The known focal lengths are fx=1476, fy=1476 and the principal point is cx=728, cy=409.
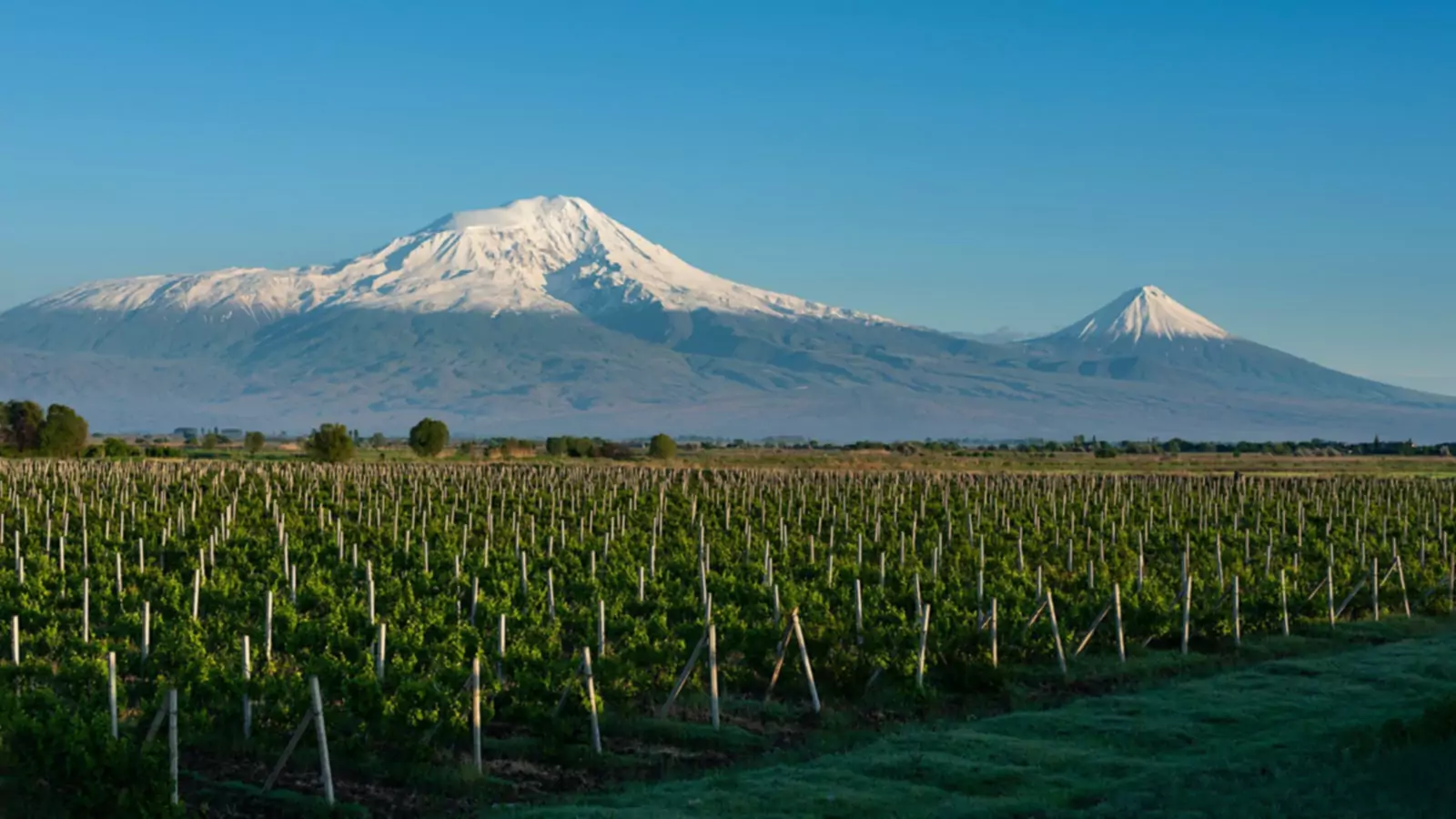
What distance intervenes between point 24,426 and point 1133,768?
85903mm

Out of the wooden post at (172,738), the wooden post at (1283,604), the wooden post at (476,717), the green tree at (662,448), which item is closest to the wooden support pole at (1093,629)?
the wooden post at (1283,604)

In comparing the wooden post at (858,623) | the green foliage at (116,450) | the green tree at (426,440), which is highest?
the green tree at (426,440)

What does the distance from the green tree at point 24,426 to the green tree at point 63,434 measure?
105cm

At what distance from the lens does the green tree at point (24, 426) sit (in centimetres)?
8650

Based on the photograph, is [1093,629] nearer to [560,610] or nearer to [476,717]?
[560,610]

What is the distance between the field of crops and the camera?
15.4 metres

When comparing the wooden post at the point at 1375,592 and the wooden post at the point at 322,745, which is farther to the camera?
the wooden post at the point at 1375,592

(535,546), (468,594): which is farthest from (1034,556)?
(468,594)

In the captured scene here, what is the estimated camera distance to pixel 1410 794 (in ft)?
43.1

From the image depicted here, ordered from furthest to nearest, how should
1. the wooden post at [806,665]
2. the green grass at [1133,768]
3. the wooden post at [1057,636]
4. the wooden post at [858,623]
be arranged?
the wooden post at [858,623] < the wooden post at [1057,636] < the wooden post at [806,665] < the green grass at [1133,768]

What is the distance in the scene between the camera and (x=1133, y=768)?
15086mm

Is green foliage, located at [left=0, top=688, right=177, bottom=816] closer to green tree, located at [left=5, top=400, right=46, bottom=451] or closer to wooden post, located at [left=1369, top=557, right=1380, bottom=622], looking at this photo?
wooden post, located at [left=1369, top=557, right=1380, bottom=622]

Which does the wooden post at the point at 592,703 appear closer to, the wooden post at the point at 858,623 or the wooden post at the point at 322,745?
the wooden post at the point at 322,745

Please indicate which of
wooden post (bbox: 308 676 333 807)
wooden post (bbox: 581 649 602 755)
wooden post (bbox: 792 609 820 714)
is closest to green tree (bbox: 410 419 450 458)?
wooden post (bbox: 792 609 820 714)
